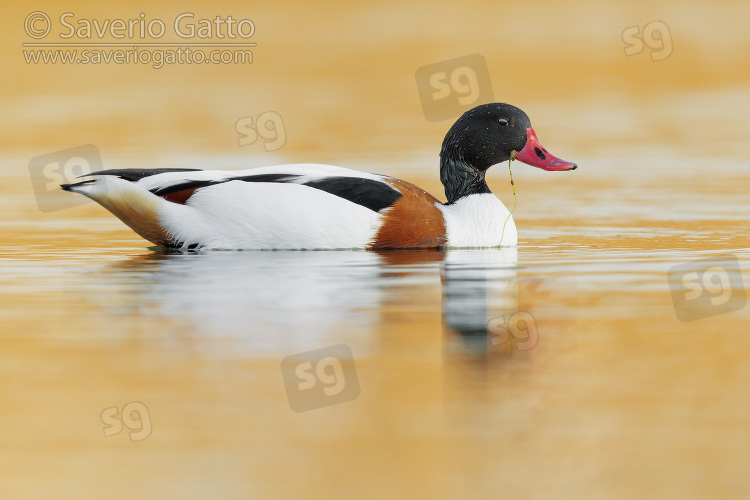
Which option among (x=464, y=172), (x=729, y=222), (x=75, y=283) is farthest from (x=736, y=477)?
(x=729, y=222)

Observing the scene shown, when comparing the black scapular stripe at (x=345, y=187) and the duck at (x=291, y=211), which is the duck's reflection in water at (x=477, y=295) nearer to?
the duck at (x=291, y=211)

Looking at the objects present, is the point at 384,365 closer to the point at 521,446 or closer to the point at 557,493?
the point at 521,446

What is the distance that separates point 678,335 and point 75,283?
3.50m

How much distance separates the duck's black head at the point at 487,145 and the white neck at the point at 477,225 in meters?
0.27

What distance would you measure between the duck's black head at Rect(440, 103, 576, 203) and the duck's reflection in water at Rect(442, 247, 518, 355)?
0.86 meters

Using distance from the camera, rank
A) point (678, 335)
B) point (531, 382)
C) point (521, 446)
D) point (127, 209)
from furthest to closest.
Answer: point (127, 209), point (678, 335), point (531, 382), point (521, 446)

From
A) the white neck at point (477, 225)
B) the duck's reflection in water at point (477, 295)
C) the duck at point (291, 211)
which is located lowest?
the duck's reflection in water at point (477, 295)

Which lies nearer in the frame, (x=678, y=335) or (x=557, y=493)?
(x=557, y=493)

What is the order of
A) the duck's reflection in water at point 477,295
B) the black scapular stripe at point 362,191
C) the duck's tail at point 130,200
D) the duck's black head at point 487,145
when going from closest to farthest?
the duck's reflection in water at point 477,295 → the black scapular stripe at point 362,191 → the duck's tail at point 130,200 → the duck's black head at point 487,145

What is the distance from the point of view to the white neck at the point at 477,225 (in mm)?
9227

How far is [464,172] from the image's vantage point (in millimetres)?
9758

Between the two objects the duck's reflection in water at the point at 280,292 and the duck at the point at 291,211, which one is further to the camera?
the duck at the point at 291,211

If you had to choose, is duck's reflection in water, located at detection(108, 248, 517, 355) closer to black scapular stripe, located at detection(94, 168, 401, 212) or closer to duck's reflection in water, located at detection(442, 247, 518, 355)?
duck's reflection in water, located at detection(442, 247, 518, 355)

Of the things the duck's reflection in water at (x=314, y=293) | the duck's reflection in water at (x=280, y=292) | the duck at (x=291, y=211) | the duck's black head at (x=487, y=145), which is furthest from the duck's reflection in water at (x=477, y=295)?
the duck's black head at (x=487, y=145)
